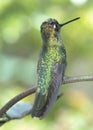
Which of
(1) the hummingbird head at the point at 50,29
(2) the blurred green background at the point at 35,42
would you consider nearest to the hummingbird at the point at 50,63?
(1) the hummingbird head at the point at 50,29

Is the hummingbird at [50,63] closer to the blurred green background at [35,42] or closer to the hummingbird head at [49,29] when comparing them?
the hummingbird head at [49,29]

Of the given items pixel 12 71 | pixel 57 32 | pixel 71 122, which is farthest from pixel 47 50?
pixel 12 71

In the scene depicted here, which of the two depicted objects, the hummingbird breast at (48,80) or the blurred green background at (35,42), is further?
the blurred green background at (35,42)

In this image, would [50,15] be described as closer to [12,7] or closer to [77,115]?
[12,7]

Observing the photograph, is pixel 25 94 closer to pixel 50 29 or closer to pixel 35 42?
pixel 50 29

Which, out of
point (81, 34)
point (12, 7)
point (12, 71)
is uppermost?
point (12, 7)

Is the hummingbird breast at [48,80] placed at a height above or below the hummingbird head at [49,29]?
below
